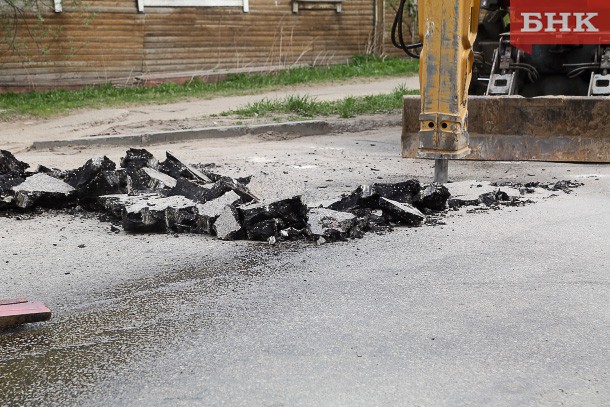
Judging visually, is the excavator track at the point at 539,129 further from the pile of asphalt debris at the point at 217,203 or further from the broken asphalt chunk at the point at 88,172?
the broken asphalt chunk at the point at 88,172

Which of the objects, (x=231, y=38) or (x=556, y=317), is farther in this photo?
(x=231, y=38)

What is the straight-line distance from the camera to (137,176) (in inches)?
308

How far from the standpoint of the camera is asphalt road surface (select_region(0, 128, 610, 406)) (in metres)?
3.70

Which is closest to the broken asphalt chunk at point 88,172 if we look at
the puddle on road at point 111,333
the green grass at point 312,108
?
the puddle on road at point 111,333

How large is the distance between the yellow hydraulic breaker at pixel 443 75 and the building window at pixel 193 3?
1376 centimetres

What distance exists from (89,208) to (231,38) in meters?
15.0

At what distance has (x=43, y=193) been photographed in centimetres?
735

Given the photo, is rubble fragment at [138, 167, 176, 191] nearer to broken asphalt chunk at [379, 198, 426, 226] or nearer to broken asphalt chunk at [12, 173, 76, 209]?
broken asphalt chunk at [12, 173, 76, 209]

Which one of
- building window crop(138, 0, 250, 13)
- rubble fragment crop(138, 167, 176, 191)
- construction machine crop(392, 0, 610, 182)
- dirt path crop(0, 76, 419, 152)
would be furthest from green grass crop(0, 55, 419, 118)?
construction machine crop(392, 0, 610, 182)

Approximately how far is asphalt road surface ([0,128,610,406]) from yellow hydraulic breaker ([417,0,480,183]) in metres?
0.78

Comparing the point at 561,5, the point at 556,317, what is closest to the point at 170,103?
the point at 561,5

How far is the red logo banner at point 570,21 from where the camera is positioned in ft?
31.5

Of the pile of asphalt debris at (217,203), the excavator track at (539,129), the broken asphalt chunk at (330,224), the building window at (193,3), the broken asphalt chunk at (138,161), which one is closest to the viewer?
the broken asphalt chunk at (330,224)

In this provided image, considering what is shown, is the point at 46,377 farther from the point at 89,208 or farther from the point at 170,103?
the point at 170,103
